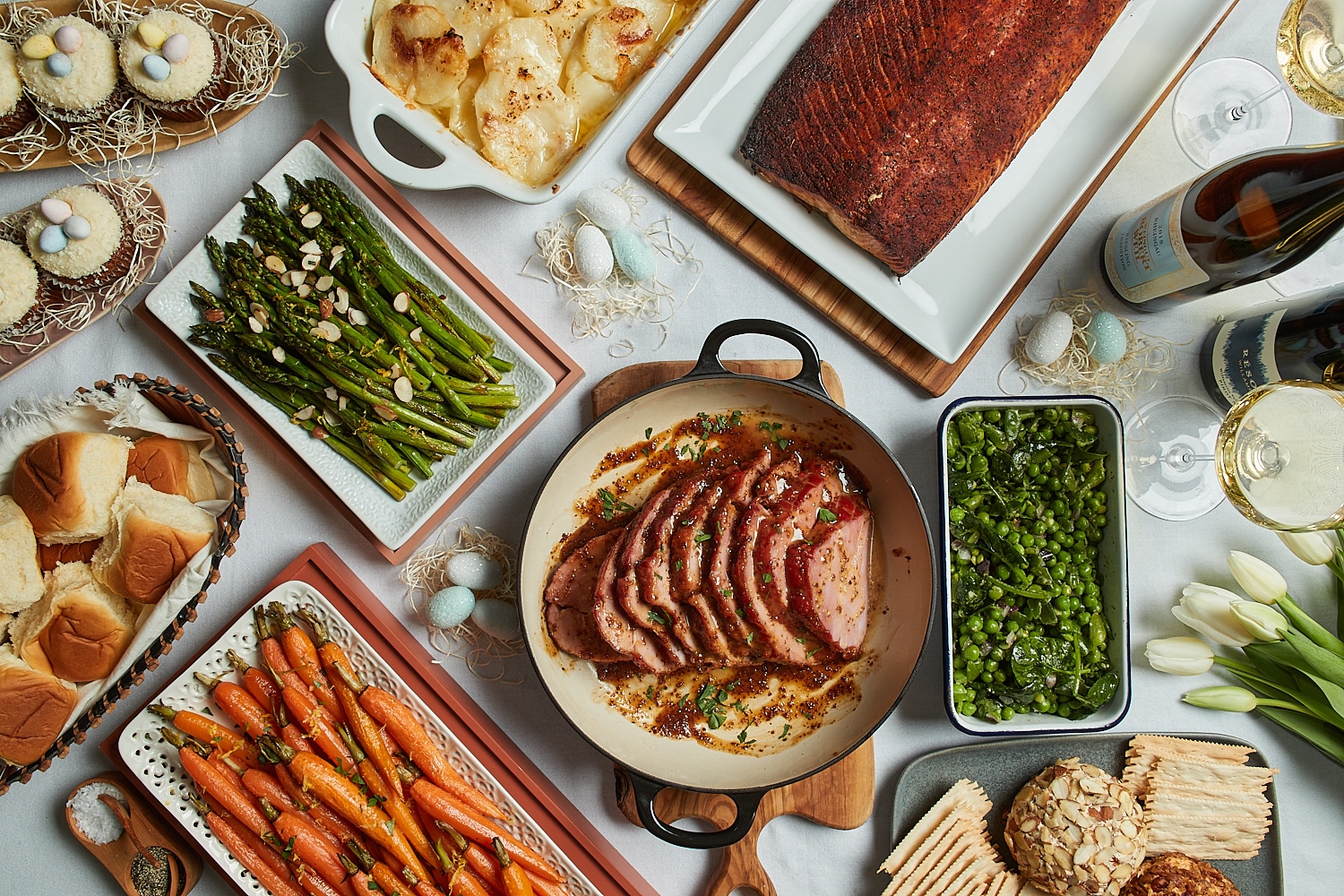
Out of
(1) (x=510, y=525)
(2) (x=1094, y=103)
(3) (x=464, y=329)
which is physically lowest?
(1) (x=510, y=525)

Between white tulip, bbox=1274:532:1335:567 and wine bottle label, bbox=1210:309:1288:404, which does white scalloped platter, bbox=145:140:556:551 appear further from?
white tulip, bbox=1274:532:1335:567

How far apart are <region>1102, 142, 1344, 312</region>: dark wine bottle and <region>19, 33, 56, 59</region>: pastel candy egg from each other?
142 inches

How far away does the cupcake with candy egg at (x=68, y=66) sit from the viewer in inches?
100

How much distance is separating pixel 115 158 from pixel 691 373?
2.18 m

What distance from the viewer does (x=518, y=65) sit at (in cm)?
266

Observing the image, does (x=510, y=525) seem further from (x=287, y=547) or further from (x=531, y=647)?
(x=287, y=547)

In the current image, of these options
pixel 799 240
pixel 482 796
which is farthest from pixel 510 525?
pixel 799 240

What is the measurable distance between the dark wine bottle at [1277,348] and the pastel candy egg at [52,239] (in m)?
3.96

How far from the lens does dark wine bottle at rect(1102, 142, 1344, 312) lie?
7.96ft

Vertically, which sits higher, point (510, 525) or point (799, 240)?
point (799, 240)

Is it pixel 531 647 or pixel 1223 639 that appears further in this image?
pixel 1223 639

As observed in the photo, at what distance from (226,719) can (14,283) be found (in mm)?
1601

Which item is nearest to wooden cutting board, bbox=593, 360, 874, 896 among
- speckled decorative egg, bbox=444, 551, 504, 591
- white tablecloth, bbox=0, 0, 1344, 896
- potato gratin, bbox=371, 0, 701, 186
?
white tablecloth, bbox=0, 0, 1344, 896

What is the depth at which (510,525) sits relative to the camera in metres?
2.89
